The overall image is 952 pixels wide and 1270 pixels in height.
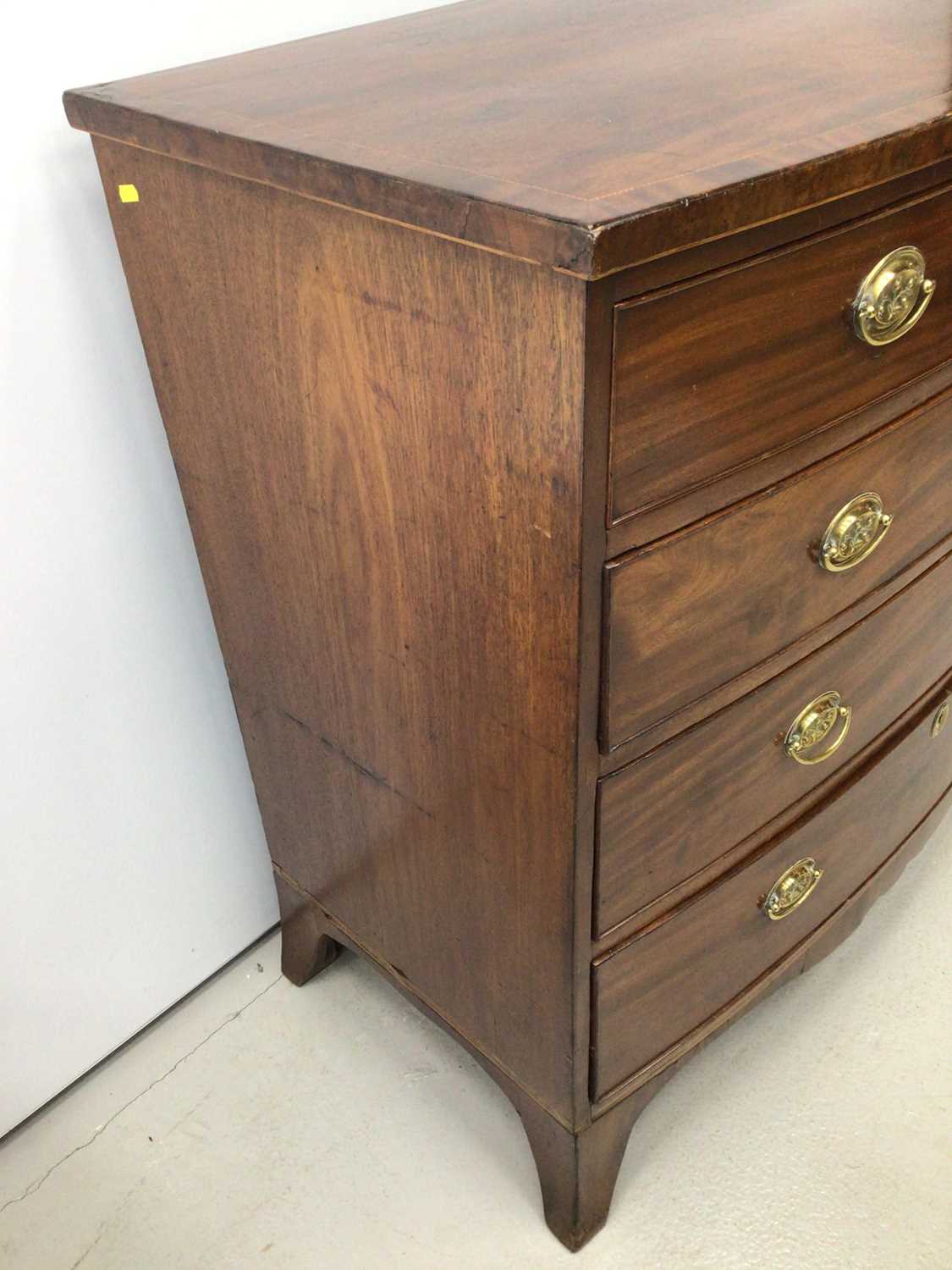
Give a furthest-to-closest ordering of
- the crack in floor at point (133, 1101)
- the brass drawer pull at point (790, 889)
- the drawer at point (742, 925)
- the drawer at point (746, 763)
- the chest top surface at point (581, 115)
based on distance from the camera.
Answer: the crack in floor at point (133, 1101) < the brass drawer pull at point (790, 889) < the drawer at point (742, 925) < the drawer at point (746, 763) < the chest top surface at point (581, 115)

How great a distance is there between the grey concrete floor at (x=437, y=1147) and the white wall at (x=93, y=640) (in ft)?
0.32

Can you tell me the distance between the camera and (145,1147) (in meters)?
1.27

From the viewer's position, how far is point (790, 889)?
3.73 ft

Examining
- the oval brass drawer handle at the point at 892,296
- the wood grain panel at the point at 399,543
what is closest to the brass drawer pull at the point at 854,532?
the oval brass drawer handle at the point at 892,296

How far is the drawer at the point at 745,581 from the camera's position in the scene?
777mm

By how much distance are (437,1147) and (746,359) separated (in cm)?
91

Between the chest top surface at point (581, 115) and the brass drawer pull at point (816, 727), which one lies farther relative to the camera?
the brass drawer pull at point (816, 727)

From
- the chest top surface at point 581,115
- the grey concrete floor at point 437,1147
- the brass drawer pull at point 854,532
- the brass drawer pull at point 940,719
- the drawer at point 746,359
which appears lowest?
the grey concrete floor at point 437,1147

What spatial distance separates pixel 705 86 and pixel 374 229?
10.2 inches

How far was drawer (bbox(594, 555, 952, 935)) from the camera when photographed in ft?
2.92

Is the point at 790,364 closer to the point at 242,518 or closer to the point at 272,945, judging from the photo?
the point at 242,518

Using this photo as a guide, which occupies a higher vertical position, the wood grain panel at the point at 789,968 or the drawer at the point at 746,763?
the drawer at the point at 746,763

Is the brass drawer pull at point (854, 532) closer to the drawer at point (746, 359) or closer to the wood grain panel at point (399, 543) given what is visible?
the drawer at point (746, 359)

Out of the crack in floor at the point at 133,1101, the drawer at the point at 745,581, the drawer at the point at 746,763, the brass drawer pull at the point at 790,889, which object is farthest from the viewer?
the crack in floor at the point at 133,1101
